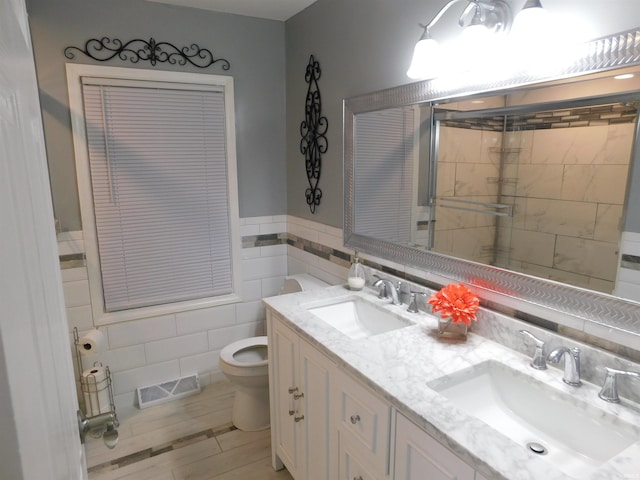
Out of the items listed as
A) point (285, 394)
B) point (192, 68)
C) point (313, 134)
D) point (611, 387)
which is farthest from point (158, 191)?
point (611, 387)

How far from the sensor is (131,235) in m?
2.53

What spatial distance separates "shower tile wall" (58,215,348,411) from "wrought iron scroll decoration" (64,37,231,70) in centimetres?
102

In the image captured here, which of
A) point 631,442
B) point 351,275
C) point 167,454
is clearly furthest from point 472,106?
point 167,454

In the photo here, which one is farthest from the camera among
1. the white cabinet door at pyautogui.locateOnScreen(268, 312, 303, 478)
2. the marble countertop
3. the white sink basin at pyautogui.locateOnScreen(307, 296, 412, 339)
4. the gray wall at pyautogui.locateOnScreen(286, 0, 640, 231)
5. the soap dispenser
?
the soap dispenser

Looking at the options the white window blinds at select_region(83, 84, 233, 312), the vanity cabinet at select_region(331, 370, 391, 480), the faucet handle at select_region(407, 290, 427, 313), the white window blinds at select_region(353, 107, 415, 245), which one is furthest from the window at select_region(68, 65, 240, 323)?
the vanity cabinet at select_region(331, 370, 391, 480)

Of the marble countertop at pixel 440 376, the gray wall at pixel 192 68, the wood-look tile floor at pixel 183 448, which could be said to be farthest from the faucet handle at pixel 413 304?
the gray wall at pixel 192 68

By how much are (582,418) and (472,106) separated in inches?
42.1

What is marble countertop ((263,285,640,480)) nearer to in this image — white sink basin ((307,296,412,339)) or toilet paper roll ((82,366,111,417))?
white sink basin ((307,296,412,339))

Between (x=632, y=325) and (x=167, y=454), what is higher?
(x=632, y=325)

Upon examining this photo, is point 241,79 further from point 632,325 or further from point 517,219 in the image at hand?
point 632,325

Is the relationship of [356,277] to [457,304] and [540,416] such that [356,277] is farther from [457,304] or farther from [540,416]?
[540,416]

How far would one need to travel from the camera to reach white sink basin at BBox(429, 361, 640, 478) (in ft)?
3.48

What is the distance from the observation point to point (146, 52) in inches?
94.8

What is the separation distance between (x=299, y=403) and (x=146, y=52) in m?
2.13
